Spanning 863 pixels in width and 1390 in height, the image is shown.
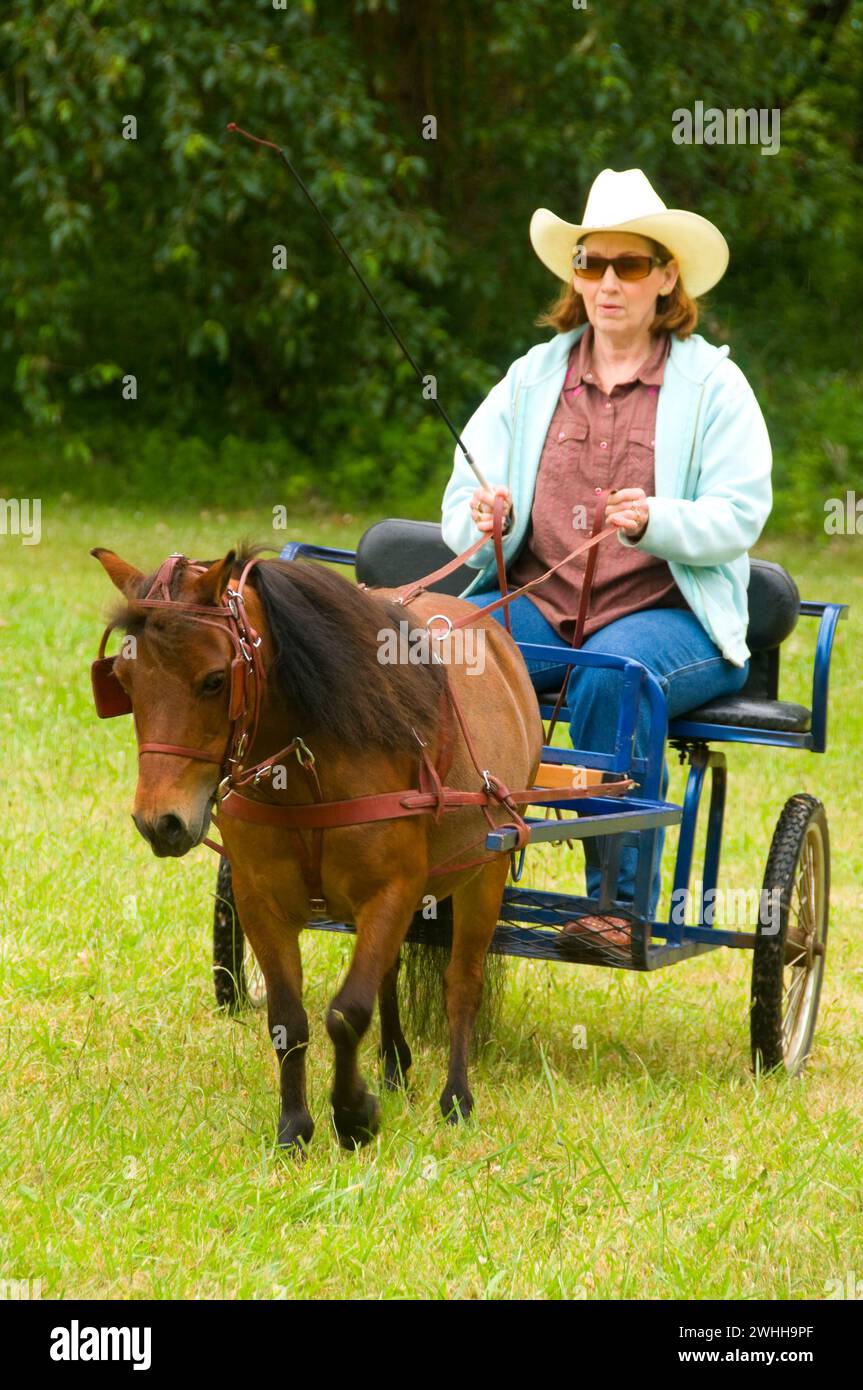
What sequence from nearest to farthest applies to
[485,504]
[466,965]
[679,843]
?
[466,965], [485,504], [679,843]

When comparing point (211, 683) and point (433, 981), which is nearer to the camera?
point (211, 683)

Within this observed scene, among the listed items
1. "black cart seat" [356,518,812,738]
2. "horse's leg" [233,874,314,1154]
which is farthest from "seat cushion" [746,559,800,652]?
"horse's leg" [233,874,314,1154]

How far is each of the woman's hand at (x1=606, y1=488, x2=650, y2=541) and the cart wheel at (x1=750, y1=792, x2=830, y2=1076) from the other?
85cm

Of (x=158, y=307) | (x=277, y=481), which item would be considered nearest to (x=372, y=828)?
(x=277, y=481)

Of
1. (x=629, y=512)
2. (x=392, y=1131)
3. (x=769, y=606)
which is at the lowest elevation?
(x=392, y=1131)

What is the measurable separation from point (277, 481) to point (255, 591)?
11.0m

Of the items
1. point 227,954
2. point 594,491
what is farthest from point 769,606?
point 227,954

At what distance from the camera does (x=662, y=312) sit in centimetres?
468

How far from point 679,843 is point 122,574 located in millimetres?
2020

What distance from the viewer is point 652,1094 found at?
4.18m

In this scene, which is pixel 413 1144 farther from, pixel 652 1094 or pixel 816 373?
pixel 816 373

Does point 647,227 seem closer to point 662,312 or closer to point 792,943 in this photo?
point 662,312

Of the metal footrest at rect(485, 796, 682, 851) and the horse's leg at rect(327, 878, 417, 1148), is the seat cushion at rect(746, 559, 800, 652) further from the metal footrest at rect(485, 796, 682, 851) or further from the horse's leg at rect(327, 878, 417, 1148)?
the horse's leg at rect(327, 878, 417, 1148)

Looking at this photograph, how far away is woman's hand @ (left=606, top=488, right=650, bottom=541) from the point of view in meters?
4.16
